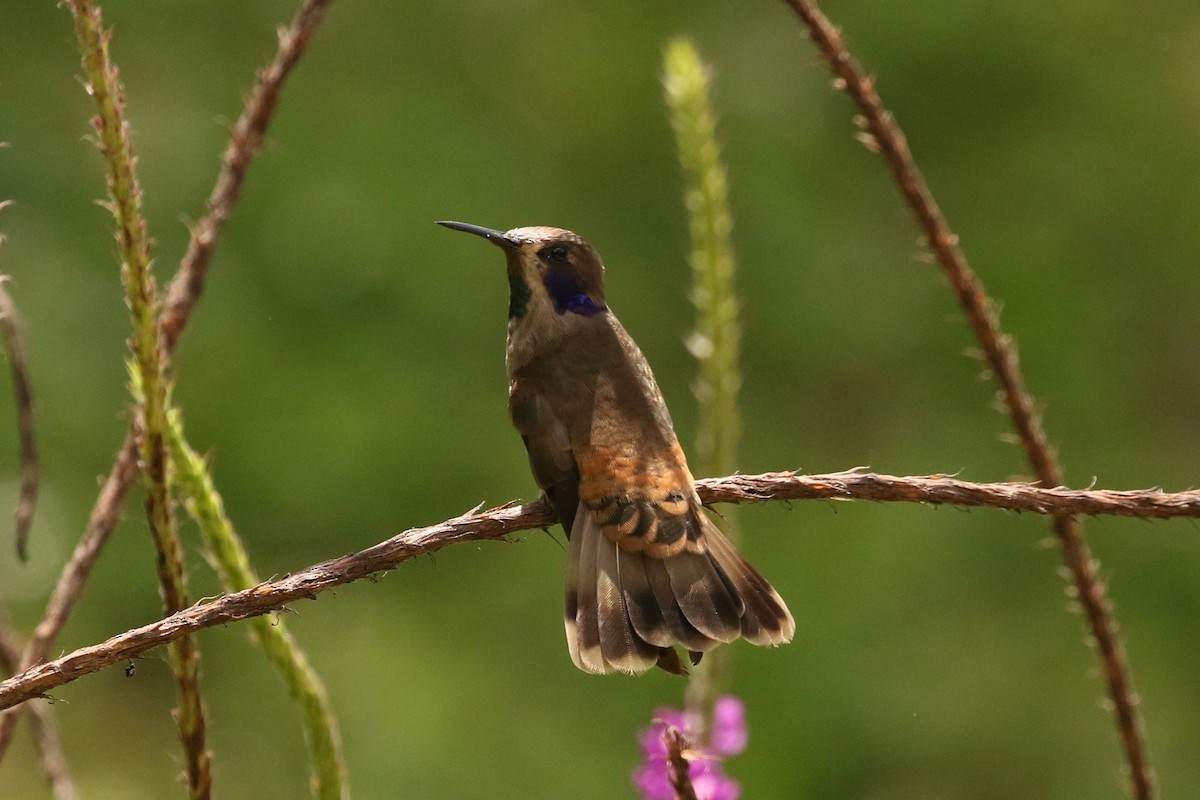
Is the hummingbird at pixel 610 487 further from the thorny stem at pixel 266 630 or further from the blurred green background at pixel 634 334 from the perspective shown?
the blurred green background at pixel 634 334

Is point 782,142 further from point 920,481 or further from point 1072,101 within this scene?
point 920,481

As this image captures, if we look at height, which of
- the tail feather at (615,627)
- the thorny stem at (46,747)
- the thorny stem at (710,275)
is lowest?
the thorny stem at (46,747)

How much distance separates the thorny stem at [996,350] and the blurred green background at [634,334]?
317 centimetres

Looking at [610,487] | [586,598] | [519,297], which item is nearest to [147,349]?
[586,598]

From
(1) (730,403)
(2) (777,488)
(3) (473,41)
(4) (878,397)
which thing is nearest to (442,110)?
(3) (473,41)

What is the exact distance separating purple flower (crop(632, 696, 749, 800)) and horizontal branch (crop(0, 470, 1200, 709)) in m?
0.32

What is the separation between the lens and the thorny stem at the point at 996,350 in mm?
2135

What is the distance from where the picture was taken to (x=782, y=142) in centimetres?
782

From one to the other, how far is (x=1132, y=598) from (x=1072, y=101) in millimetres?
2939

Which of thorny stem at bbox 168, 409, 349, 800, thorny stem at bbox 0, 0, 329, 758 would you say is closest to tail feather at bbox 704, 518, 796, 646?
thorny stem at bbox 168, 409, 349, 800

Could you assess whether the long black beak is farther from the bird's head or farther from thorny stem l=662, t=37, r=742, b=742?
thorny stem l=662, t=37, r=742, b=742

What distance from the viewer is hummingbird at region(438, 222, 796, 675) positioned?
2.54m

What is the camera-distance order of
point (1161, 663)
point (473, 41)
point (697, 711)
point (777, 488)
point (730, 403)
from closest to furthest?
point (777, 488), point (697, 711), point (730, 403), point (1161, 663), point (473, 41)

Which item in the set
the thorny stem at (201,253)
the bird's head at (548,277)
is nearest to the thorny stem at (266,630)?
the thorny stem at (201,253)
